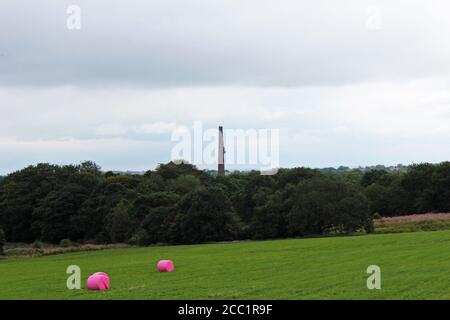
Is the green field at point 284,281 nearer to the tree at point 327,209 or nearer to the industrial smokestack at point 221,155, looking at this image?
the tree at point 327,209

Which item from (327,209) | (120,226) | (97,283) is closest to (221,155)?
(120,226)

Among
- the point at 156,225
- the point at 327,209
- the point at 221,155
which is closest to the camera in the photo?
the point at 327,209

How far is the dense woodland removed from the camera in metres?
93.5

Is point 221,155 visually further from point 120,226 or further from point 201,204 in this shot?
point 201,204

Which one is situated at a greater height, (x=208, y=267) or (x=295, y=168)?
(x=295, y=168)

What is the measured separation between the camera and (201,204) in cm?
9856

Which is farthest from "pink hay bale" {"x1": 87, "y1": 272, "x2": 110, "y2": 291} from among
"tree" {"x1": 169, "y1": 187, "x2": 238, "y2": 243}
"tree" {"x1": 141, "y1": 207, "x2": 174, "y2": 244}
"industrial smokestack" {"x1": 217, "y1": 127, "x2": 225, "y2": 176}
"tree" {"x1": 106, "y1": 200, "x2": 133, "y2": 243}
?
"industrial smokestack" {"x1": 217, "y1": 127, "x2": 225, "y2": 176}

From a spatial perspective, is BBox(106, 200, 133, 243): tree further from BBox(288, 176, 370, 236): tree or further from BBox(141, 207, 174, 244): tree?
BBox(288, 176, 370, 236): tree

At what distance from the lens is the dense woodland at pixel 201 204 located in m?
93.5

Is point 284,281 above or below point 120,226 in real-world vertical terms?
above
